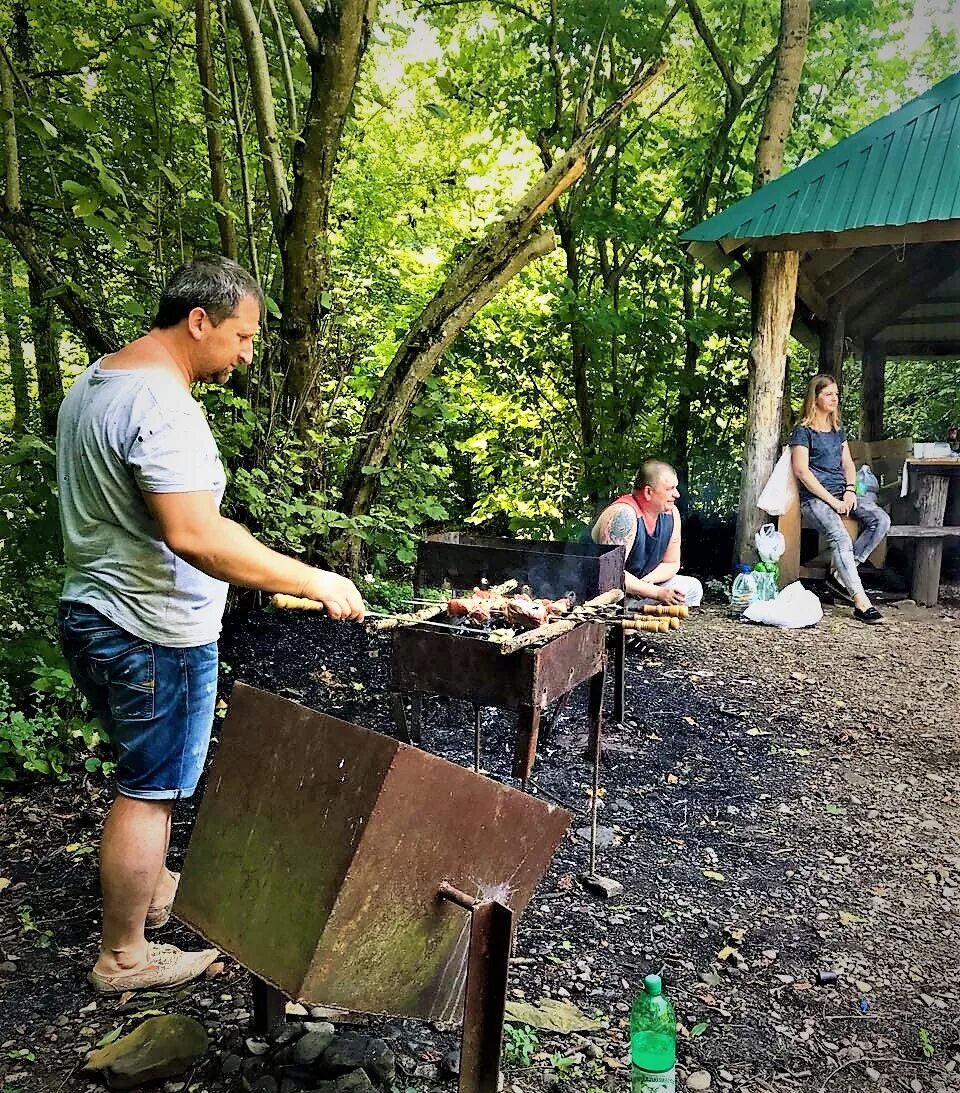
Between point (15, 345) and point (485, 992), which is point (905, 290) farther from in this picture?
point (485, 992)

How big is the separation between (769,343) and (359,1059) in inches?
293

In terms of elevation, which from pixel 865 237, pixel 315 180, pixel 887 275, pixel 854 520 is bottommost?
pixel 854 520

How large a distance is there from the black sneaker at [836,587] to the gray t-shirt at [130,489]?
273 inches

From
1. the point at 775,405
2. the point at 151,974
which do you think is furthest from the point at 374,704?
the point at 775,405

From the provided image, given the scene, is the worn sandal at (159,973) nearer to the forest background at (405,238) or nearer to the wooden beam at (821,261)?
the forest background at (405,238)

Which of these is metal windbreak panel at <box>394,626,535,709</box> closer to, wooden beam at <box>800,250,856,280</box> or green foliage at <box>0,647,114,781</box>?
green foliage at <box>0,647,114,781</box>

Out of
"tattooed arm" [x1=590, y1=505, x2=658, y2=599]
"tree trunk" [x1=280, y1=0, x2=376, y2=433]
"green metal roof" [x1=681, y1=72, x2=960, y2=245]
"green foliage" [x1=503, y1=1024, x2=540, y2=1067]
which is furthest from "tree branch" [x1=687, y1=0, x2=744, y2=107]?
"green foliage" [x1=503, y1=1024, x2=540, y2=1067]

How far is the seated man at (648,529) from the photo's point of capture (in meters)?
5.43

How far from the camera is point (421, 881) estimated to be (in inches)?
77.5

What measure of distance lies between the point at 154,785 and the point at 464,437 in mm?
8490

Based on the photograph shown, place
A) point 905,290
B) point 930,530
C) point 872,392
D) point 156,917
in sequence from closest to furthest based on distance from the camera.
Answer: point 156,917, point 930,530, point 905,290, point 872,392

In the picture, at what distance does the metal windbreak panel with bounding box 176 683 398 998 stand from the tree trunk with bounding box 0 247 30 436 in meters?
3.19

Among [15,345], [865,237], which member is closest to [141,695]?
[15,345]

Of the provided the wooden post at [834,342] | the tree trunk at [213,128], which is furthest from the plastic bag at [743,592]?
the tree trunk at [213,128]
